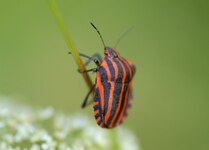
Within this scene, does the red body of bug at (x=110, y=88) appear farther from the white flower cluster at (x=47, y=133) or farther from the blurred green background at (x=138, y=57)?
the blurred green background at (x=138, y=57)

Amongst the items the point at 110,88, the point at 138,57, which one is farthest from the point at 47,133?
the point at 138,57

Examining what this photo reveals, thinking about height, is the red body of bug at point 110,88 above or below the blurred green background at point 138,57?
below

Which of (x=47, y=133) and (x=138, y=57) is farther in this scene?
(x=138, y=57)

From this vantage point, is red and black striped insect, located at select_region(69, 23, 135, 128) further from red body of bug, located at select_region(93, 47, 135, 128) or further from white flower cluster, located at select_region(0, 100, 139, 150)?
white flower cluster, located at select_region(0, 100, 139, 150)

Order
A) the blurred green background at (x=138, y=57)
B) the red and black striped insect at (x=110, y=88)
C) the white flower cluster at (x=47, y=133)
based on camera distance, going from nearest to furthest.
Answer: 1. the white flower cluster at (x=47, y=133)
2. the red and black striped insect at (x=110, y=88)
3. the blurred green background at (x=138, y=57)

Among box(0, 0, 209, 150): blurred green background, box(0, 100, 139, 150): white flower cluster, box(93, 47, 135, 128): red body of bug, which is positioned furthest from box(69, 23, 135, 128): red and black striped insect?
box(0, 0, 209, 150): blurred green background

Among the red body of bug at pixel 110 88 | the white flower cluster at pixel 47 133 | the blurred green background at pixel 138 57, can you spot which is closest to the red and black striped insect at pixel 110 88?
the red body of bug at pixel 110 88

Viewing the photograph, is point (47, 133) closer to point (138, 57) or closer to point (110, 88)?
point (110, 88)

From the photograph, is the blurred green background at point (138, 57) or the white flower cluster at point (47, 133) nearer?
the white flower cluster at point (47, 133)
